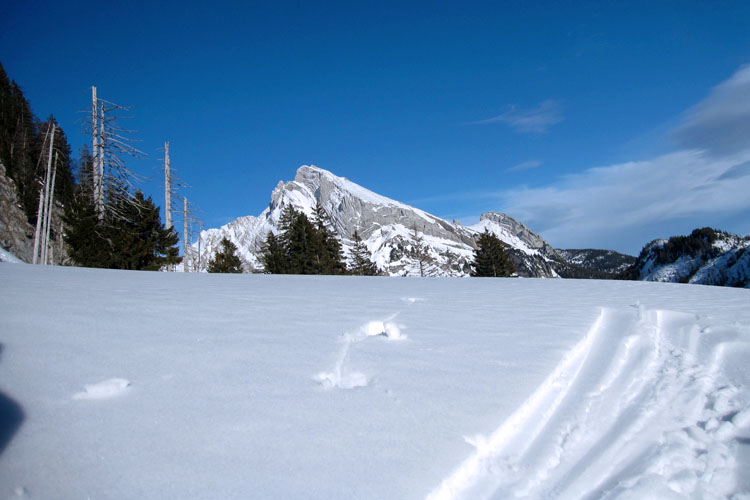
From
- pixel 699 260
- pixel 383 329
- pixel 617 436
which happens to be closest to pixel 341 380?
pixel 383 329

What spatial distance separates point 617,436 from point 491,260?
38.1m

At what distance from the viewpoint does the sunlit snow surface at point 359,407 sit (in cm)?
183

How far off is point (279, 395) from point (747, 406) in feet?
10.1

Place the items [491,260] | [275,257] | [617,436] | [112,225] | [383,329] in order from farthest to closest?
[491,260] → [275,257] → [112,225] → [383,329] → [617,436]

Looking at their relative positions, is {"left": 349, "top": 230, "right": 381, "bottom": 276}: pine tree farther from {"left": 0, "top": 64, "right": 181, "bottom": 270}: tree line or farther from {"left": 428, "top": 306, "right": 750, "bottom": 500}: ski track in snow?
{"left": 428, "top": 306, "right": 750, "bottom": 500}: ski track in snow

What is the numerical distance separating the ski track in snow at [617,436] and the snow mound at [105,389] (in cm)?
209

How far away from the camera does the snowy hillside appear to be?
107m

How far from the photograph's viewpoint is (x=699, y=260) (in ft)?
420

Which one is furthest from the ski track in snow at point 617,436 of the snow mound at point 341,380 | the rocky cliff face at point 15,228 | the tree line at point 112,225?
the rocky cliff face at point 15,228

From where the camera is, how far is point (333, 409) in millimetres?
2426

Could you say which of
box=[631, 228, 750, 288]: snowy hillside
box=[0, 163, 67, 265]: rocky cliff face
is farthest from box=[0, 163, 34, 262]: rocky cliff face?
box=[631, 228, 750, 288]: snowy hillside

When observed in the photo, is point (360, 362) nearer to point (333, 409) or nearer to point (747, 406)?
point (333, 409)

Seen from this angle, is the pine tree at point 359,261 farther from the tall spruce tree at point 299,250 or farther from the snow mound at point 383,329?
the snow mound at point 383,329

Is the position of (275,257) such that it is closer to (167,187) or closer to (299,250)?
(299,250)
